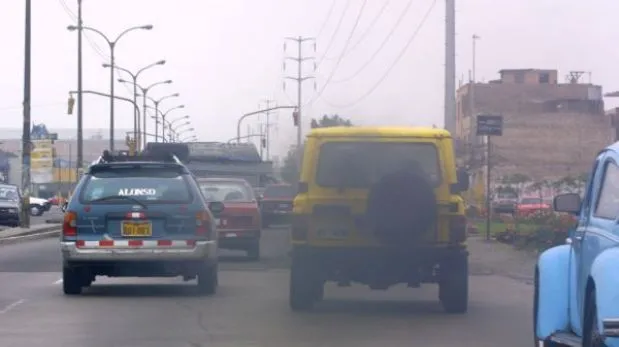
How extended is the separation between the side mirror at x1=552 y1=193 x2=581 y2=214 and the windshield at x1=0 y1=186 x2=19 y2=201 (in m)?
42.2

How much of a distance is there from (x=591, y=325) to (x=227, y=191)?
61.3 feet

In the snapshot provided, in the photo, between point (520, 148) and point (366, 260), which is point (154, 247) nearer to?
point (366, 260)

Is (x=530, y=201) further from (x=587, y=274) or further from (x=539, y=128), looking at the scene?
(x=587, y=274)

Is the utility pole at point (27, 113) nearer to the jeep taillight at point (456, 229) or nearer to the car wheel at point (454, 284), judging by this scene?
the car wheel at point (454, 284)

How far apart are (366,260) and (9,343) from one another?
4517 mm

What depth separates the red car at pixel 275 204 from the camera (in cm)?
4375

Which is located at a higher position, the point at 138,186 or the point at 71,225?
the point at 138,186

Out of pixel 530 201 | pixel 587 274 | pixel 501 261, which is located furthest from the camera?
pixel 530 201

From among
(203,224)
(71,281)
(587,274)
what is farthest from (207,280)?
(587,274)

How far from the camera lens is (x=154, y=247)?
17281mm

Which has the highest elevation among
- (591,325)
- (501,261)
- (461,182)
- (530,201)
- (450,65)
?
(450,65)

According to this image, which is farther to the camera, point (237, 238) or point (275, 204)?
point (275, 204)

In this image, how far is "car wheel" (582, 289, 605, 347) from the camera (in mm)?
8680

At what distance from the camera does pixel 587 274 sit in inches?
373
